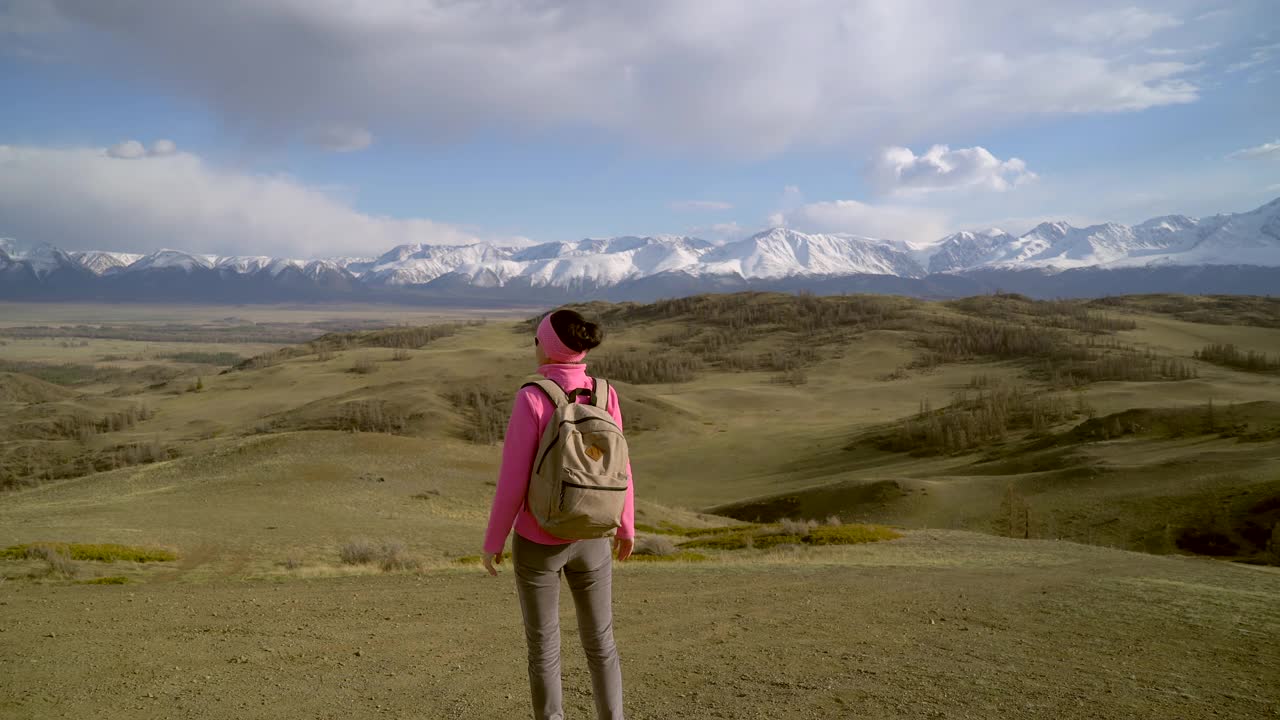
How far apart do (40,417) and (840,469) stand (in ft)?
197

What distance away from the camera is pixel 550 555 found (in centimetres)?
491

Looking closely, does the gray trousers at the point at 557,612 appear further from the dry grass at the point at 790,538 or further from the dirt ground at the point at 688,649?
the dry grass at the point at 790,538

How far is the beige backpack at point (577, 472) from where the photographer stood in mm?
4688

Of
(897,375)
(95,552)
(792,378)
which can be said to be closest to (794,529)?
(95,552)

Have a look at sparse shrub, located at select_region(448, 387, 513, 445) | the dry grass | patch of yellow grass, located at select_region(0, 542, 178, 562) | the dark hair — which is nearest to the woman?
the dark hair

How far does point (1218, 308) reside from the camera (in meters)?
164

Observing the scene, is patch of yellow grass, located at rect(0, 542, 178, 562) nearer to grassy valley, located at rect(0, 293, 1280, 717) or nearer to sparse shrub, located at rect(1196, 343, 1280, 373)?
grassy valley, located at rect(0, 293, 1280, 717)

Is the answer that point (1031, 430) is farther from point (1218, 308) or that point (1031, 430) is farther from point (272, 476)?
point (1218, 308)

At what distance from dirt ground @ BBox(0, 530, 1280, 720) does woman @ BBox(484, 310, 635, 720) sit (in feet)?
5.09

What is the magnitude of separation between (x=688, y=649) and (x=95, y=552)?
1315 cm

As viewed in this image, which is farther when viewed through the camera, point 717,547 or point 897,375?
point 897,375

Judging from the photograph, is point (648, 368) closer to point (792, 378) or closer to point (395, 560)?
point (792, 378)

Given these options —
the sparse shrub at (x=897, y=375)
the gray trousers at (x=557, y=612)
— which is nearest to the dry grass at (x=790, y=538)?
the gray trousers at (x=557, y=612)

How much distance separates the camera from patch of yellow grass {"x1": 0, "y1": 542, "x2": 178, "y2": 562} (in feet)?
50.4
